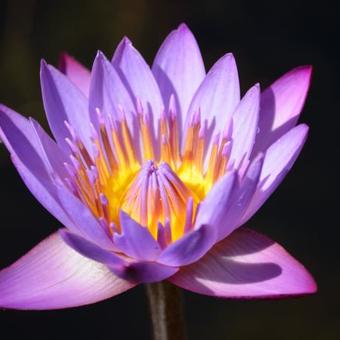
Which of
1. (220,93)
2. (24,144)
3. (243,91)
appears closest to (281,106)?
(220,93)

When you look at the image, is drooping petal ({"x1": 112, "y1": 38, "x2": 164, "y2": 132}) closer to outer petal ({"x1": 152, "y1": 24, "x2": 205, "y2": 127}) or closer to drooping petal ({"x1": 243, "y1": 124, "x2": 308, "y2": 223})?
outer petal ({"x1": 152, "y1": 24, "x2": 205, "y2": 127})

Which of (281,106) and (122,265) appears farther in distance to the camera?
(281,106)

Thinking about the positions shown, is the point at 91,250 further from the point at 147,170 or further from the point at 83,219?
the point at 147,170

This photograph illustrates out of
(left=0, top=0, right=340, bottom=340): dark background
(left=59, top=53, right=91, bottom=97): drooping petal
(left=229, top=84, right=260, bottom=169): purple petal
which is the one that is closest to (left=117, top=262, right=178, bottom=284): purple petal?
(left=229, top=84, right=260, bottom=169): purple petal

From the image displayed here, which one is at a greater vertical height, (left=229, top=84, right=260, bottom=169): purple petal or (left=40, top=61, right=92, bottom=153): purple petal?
(left=40, top=61, right=92, bottom=153): purple petal

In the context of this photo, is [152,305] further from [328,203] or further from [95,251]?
[328,203]

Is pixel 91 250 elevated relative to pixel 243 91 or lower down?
elevated
